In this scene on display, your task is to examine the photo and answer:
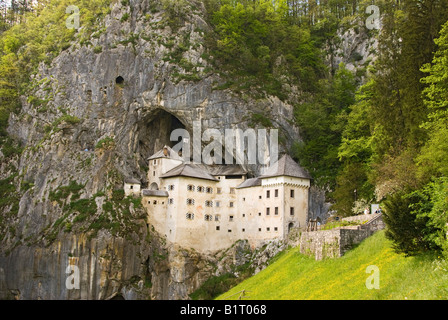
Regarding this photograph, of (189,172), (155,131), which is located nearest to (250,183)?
(189,172)

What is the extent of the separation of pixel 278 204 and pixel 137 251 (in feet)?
56.1

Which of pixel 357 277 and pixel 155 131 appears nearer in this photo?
pixel 357 277

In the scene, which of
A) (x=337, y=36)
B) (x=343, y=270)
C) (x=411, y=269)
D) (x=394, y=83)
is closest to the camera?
(x=411, y=269)

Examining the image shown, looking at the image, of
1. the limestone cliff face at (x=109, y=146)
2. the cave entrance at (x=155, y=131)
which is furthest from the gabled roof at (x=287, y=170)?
the cave entrance at (x=155, y=131)

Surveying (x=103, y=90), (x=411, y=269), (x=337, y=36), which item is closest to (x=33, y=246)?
(x=103, y=90)

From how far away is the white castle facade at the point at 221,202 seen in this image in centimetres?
6031

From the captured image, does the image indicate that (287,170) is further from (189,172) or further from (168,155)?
(168,155)

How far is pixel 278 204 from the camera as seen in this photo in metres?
59.9

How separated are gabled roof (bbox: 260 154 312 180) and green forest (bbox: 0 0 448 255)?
2.65 meters

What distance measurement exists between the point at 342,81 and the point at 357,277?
40.7m

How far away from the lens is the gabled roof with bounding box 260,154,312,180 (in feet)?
198

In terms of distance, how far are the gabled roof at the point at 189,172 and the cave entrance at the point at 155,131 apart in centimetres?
673

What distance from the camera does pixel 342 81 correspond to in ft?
229

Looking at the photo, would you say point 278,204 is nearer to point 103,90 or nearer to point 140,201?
point 140,201
